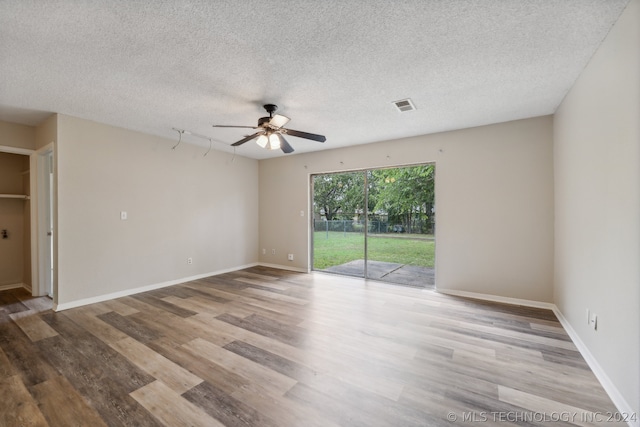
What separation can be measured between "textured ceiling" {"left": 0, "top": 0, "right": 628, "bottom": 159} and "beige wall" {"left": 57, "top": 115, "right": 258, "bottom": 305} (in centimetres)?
66

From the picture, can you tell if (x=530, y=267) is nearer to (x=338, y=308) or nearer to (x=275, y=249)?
(x=338, y=308)

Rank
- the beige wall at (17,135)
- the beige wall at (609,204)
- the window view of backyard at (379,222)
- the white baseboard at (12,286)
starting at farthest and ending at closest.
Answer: the window view of backyard at (379,222)
the white baseboard at (12,286)
the beige wall at (17,135)
the beige wall at (609,204)

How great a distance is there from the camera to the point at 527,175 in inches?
140

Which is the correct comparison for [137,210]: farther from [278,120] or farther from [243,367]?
[243,367]

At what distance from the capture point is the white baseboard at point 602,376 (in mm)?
1607

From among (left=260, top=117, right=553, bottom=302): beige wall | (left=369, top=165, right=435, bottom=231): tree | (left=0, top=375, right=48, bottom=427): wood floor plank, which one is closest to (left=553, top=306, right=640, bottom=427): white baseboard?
(left=260, top=117, right=553, bottom=302): beige wall

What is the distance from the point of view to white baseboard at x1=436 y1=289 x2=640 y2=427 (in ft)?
5.42

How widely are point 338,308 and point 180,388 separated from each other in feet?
6.67

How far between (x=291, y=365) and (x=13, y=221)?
5.49 m

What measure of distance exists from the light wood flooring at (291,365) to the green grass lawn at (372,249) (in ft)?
5.25

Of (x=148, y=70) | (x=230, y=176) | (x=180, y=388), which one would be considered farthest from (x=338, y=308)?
(x=230, y=176)

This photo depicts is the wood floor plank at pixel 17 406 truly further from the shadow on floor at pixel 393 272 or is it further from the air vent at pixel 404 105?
the shadow on floor at pixel 393 272

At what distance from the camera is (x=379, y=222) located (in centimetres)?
505

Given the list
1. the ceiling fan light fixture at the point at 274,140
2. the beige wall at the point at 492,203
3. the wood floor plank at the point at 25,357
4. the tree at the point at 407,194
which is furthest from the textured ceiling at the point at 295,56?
the wood floor plank at the point at 25,357
